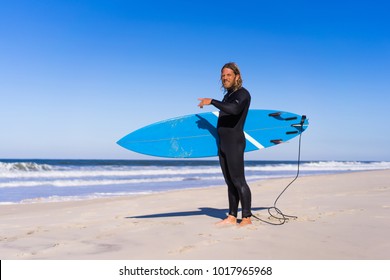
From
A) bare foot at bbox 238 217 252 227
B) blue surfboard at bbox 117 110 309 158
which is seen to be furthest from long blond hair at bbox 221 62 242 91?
bare foot at bbox 238 217 252 227

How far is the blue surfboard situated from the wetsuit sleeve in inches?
36.1

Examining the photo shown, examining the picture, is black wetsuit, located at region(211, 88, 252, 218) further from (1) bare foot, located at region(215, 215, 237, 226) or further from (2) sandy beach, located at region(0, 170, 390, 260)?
(2) sandy beach, located at region(0, 170, 390, 260)

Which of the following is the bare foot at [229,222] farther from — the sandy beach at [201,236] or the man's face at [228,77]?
the man's face at [228,77]

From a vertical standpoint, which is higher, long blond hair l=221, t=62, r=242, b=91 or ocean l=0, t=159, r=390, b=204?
long blond hair l=221, t=62, r=242, b=91

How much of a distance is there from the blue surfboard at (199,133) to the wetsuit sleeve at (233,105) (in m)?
0.92

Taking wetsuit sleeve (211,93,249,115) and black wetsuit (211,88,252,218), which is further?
black wetsuit (211,88,252,218)

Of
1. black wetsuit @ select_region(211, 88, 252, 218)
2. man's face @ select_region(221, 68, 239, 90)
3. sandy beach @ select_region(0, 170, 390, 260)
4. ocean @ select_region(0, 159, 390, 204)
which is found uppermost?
man's face @ select_region(221, 68, 239, 90)

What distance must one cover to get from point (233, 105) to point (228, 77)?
360 mm

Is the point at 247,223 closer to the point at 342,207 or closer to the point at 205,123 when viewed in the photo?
the point at 205,123

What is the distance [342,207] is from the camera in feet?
16.1

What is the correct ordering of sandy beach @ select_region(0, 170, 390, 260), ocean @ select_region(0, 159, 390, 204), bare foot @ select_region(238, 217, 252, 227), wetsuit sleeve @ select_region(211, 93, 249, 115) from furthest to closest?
1. ocean @ select_region(0, 159, 390, 204)
2. bare foot @ select_region(238, 217, 252, 227)
3. wetsuit sleeve @ select_region(211, 93, 249, 115)
4. sandy beach @ select_region(0, 170, 390, 260)

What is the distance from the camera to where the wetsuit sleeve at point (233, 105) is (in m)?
3.56

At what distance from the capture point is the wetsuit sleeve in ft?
11.7
